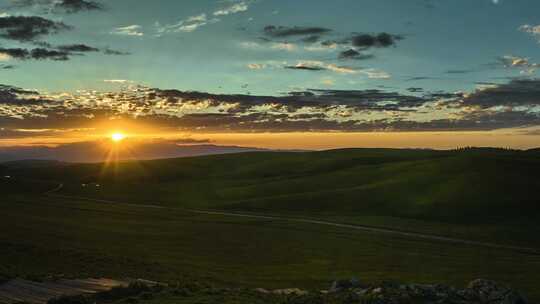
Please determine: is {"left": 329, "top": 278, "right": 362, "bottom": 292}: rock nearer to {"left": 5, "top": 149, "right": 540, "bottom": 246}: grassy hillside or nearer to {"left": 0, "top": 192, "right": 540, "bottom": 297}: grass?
{"left": 0, "top": 192, "right": 540, "bottom": 297}: grass

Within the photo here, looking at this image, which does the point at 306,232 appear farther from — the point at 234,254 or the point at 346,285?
the point at 346,285

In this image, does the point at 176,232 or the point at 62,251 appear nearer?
the point at 62,251

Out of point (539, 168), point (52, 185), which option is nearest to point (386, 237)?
point (539, 168)

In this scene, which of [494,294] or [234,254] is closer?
[494,294]

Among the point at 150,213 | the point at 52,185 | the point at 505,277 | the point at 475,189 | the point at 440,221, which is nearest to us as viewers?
the point at 505,277

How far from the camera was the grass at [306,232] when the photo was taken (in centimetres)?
4731

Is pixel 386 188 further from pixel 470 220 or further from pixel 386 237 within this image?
pixel 386 237

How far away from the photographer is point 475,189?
403 feet

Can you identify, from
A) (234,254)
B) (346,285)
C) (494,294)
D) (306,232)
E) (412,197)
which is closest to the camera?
(494,294)

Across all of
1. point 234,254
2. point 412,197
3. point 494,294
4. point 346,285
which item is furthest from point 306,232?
point 494,294

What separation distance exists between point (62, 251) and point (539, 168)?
5045 inches

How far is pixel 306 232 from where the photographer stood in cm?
8344

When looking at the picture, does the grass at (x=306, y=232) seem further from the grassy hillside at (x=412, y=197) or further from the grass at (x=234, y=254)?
the grassy hillside at (x=412, y=197)

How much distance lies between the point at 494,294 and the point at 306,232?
5397cm
